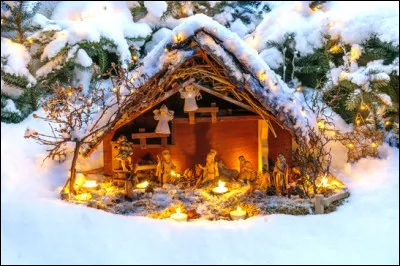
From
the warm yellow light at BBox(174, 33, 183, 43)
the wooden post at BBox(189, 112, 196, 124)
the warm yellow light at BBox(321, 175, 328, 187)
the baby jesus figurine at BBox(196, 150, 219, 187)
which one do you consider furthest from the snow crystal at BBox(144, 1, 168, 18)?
the warm yellow light at BBox(321, 175, 328, 187)

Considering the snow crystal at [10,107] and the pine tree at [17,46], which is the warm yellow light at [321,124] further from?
the snow crystal at [10,107]

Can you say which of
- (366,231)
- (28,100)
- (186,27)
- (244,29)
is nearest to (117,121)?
(186,27)

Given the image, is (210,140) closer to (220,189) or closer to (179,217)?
(220,189)

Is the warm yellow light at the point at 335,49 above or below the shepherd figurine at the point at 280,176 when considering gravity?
above

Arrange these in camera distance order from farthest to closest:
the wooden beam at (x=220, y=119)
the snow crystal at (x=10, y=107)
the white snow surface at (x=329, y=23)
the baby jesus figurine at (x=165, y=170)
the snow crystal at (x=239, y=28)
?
the snow crystal at (x=239, y=28) → the white snow surface at (x=329, y=23) → the snow crystal at (x=10, y=107) → the baby jesus figurine at (x=165, y=170) → the wooden beam at (x=220, y=119)

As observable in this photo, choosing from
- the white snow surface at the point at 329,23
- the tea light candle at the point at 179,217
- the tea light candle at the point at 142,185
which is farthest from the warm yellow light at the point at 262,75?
the white snow surface at the point at 329,23

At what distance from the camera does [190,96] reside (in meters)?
5.42

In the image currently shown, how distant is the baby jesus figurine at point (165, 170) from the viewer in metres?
5.82

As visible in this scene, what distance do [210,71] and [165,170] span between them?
1409 mm

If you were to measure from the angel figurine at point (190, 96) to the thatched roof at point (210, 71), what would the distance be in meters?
0.13

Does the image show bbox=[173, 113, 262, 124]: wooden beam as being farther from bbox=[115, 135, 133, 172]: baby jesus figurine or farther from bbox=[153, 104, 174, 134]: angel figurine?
bbox=[115, 135, 133, 172]: baby jesus figurine

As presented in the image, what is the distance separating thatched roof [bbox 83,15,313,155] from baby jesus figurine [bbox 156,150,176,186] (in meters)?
0.75

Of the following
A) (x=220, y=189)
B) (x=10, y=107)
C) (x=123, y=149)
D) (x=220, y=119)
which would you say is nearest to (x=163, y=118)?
(x=123, y=149)

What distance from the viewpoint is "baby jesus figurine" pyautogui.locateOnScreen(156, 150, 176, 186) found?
19.1 feet
